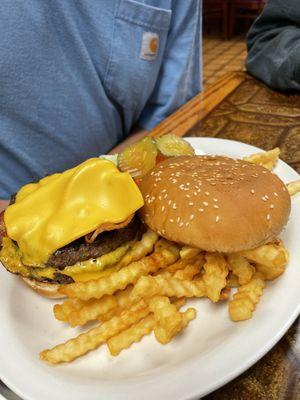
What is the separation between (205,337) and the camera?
2.76 ft

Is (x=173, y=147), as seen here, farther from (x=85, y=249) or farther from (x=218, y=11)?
(x=218, y=11)

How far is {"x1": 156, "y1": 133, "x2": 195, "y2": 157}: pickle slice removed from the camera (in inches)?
47.2

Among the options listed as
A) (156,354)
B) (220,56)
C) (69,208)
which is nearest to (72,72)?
(69,208)

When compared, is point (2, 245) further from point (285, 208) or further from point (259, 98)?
point (259, 98)

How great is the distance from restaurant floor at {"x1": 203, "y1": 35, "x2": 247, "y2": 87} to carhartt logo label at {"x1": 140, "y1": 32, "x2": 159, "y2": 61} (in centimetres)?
276

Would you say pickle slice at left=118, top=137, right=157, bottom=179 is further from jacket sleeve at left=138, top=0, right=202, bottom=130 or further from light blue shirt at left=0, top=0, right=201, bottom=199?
jacket sleeve at left=138, top=0, right=202, bottom=130

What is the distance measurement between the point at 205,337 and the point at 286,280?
0.67 ft

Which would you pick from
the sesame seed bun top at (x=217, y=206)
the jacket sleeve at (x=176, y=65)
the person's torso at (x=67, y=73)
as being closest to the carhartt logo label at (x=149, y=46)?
the person's torso at (x=67, y=73)

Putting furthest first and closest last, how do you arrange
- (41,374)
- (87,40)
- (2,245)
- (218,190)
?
(87,40)
(2,245)
(218,190)
(41,374)

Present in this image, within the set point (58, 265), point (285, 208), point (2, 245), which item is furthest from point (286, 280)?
point (2, 245)

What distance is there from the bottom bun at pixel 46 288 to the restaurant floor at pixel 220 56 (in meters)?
3.61

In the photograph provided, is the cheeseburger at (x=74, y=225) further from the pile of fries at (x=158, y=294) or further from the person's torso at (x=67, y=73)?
the person's torso at (x=67, y=73)

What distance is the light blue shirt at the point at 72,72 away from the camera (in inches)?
52.1

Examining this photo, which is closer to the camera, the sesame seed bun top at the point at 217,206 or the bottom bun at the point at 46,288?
the sesame seed bun top at the point at 217,206
